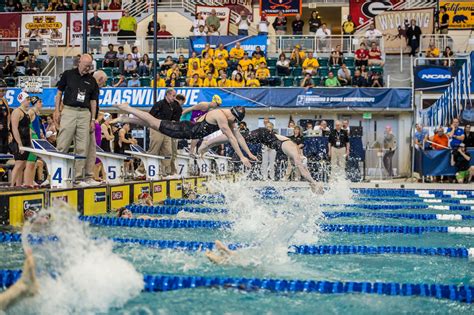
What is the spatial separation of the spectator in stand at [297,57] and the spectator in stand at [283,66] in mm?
379

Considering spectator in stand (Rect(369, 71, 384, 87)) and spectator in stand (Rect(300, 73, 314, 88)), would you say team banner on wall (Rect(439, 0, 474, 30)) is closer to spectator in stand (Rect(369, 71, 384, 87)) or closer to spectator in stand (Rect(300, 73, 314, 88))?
spectator in stand (Rect(369, 71, 384, 87))

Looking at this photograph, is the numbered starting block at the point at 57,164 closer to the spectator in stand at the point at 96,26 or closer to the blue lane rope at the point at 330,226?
the blue lane rope at the point at 330,226

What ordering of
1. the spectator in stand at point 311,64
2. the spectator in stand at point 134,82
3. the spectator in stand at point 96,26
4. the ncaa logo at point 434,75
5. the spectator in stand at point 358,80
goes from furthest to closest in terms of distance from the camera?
the spectator in stand at point 96,26, the spectator in stand at point 134,82, the spectator in stand at point 311,64, the spectator in stand at point 358,80, the ncaa logo at point 434,75

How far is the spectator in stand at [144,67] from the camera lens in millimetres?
19984

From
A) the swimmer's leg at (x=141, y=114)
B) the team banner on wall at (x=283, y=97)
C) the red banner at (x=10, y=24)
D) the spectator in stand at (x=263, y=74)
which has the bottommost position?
the swimmer's leg at (x=141, y=114)

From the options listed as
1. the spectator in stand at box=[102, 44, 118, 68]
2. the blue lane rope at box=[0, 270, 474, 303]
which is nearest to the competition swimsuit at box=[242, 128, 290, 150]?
the blue lane rope at box=[0, 270, 474, 303]

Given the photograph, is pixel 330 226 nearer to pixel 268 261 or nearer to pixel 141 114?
pixel 268 261

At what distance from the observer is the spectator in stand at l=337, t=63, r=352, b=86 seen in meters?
18.8

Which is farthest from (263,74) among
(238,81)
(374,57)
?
(374,57)

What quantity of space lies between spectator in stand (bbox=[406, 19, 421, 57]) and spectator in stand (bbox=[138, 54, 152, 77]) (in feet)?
25.0

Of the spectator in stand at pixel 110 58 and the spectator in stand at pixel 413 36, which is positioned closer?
the spectator in stand at pixel 413 36

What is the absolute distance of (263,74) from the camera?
1914 cm

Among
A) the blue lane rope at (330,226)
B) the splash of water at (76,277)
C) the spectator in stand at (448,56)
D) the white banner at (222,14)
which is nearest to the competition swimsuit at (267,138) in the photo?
the blue lane rope at (330,226)

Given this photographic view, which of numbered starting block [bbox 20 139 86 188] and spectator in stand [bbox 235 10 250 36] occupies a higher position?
spectator in stand [bbox 235 10 250 36]
